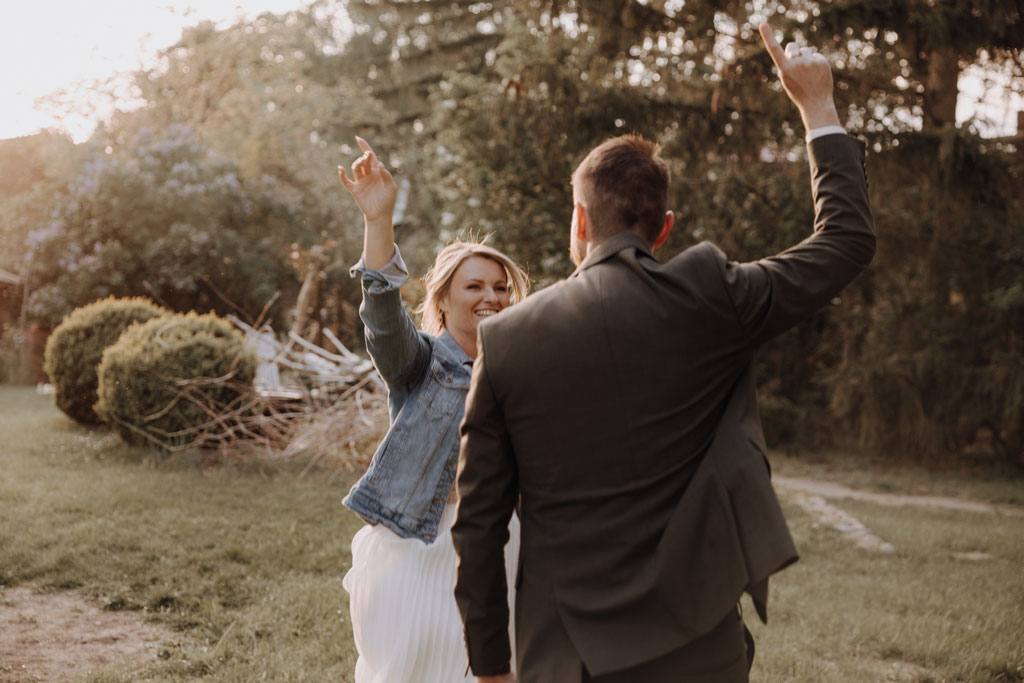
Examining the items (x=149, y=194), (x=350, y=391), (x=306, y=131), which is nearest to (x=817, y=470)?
(x=350, y=391)

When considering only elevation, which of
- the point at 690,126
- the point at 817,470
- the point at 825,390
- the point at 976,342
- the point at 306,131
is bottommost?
the point at 817,470

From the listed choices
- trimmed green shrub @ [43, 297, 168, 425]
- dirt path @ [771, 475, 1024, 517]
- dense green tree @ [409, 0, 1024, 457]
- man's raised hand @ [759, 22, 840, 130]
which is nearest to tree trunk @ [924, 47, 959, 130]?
dense green tree @ [409, 0, 1024, 457]

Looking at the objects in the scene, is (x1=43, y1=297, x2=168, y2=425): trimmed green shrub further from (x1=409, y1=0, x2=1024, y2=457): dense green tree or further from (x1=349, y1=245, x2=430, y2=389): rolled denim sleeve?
(x1=349, y1=245, x2=430, y2=389): rolled denim sleeve

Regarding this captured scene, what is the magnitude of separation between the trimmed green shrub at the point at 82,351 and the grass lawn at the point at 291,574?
179cm

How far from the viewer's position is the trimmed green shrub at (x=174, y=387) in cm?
903

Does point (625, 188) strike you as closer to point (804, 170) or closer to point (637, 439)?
point (637, 439)

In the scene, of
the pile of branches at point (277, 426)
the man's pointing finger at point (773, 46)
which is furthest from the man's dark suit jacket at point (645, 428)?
the pile of branches at point (277, 426)

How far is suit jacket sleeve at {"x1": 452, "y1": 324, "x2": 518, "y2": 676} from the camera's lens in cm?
186

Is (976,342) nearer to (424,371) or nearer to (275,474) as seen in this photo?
(275,474)

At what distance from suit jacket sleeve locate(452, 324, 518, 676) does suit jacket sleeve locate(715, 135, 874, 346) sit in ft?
1.85

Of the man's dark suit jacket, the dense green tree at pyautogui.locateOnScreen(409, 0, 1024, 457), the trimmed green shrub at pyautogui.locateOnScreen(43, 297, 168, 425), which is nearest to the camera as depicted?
the man's dark suit jacket

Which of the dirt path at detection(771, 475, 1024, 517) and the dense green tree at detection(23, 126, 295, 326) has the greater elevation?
the dense green tree at detection(23, 126, 295, 326)

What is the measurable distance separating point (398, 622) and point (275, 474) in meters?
6.60

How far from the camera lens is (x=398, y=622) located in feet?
8.50
